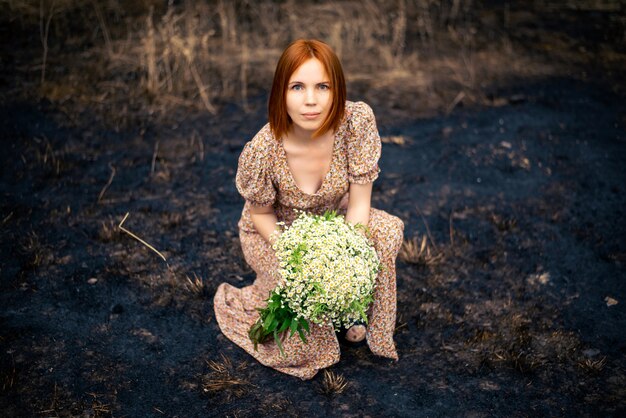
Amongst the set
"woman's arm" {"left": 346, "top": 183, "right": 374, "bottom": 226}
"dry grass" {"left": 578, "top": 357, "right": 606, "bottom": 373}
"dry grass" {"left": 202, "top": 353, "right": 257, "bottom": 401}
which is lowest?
"dry grass" {"left": 202, "top": 353, "right": 257, "bottom": 401}

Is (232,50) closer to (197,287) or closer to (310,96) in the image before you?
(197,287)

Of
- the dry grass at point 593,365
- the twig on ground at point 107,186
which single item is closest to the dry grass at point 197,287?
the twig on ground at point 107,186

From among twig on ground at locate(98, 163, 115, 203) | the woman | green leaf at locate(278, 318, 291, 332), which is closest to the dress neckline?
the woman

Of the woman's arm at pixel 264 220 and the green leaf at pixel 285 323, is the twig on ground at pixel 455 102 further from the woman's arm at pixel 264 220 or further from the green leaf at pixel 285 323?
the green leaf at pixel 285 323

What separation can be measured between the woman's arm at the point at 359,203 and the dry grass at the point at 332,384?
0.81m

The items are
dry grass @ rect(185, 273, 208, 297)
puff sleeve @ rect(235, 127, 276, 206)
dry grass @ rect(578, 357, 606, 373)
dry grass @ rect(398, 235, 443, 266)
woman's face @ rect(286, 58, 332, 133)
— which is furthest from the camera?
dry grass @ rect(398, 235, 443, 266)

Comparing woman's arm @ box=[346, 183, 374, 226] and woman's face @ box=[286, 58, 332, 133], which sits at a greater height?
woman's face @ box=[286, 58, 332, 133]

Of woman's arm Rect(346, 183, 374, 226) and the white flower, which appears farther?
woman's arm Rect(346, 183, 374, 226)

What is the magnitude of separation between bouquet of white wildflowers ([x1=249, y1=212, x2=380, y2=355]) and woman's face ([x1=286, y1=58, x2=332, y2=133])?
0.45 m

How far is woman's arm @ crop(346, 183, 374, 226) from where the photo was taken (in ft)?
9.28

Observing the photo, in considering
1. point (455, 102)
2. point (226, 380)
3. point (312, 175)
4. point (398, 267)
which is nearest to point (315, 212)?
point (312, 175)

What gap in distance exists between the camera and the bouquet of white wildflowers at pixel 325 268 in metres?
2.38

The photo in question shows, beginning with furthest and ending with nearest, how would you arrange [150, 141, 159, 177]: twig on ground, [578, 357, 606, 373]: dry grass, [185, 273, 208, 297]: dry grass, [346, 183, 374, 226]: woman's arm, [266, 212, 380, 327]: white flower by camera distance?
[150, 141, 159, 177]: twig on ground < [185, 273, 208, 297]: dry grass < [578, 357, 606, 373]: dry grass < [346, 183, 374, 226]: woman's arm < [266, 212, 380, 327]: white flower

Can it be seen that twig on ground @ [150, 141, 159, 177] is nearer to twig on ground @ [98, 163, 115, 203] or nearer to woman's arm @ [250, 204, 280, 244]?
twig on ground @ [98, 163, 115, 203]
